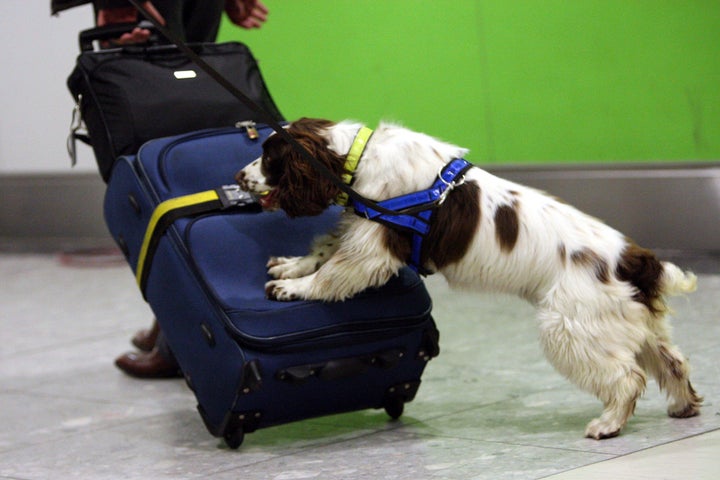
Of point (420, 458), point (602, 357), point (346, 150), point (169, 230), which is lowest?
point (420, 458)

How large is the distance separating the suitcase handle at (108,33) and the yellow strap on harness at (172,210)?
2.76 ft

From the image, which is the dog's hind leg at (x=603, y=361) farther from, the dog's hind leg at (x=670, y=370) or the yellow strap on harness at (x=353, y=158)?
the yellow strap on harness at (x=353, y=158)

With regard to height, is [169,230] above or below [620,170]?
above

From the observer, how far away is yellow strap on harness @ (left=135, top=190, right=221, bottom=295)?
3514 millimetres

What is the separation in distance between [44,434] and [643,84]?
370 cm

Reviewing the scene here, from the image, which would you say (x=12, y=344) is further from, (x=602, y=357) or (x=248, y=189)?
(x=602, y=357)

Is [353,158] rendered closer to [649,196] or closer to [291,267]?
[291,267]

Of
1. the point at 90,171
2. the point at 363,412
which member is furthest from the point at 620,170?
the point at 90,171

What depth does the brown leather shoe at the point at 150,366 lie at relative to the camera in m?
4.57

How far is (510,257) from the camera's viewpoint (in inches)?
129

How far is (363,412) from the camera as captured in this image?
3.86 metres

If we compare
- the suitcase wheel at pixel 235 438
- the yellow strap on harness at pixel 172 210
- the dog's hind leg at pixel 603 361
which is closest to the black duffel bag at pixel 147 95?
the yellow strap on harness at pixel 172 210

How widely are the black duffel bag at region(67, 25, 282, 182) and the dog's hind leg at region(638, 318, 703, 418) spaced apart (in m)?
1.52

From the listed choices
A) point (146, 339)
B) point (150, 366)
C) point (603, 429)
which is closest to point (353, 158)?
point (603, 429)
